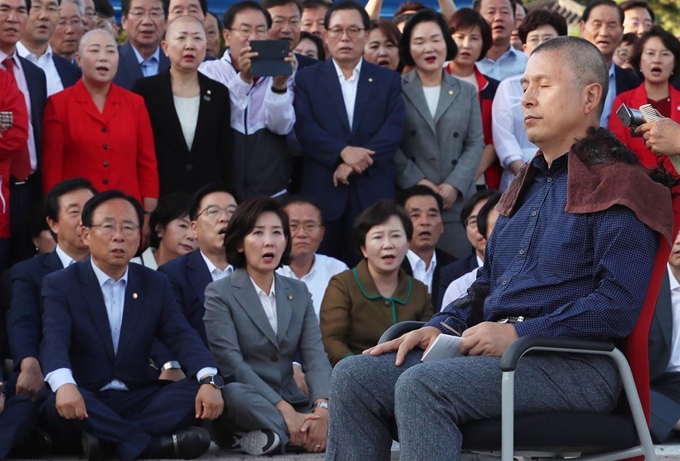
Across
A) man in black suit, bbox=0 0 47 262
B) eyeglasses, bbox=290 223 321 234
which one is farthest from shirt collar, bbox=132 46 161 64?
eyeglasses, bbox=290 223 321 234

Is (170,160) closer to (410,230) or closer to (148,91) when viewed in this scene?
(148,91)

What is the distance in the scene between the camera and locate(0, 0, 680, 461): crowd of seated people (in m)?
3.49

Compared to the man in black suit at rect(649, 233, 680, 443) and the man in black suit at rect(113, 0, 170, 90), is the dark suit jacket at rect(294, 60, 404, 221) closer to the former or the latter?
the man in black suit at rect(113, 0, 170, 90)

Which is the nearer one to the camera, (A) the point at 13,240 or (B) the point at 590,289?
(B) the point at 590,289

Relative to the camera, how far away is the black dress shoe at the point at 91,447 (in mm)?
4883

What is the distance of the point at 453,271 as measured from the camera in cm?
643

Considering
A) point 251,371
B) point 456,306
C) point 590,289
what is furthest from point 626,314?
point 251,371

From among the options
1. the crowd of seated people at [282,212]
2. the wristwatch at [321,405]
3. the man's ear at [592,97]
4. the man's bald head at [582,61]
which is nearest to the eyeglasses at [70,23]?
the crowd of seated people at [282,212]

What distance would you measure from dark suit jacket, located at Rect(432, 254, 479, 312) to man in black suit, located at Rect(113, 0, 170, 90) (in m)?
2.18

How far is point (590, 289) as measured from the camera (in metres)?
3.35

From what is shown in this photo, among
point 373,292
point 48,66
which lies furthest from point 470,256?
point 48,66

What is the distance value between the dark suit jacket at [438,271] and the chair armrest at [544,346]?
125 inches

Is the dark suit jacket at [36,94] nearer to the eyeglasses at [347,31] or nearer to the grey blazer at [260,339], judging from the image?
the grey blazer at [260,339]

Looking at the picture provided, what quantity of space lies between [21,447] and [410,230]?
7.41 ft
